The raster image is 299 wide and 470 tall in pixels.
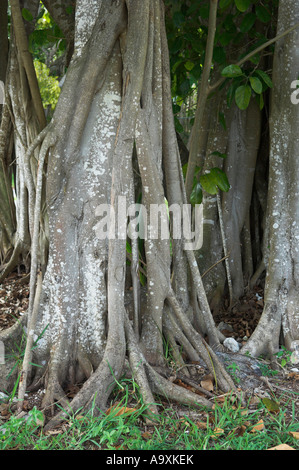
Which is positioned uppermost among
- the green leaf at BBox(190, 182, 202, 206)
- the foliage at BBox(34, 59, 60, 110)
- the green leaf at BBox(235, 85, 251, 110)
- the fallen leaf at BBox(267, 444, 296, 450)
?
the foliage at BBox(34, 59, 60, 110)

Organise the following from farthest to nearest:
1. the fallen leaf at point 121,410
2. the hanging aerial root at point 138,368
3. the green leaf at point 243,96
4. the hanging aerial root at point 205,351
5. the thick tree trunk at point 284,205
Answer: the thick tree trunk at point 284,205 < the green leaf at point 243,96 < the hanging aerial root at point 205,351 < the hanging aerial root at point 138,368 < the fallen leaf at point 121,410

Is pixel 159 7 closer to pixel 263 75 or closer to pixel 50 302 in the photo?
pixel 263 75

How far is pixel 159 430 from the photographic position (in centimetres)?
241

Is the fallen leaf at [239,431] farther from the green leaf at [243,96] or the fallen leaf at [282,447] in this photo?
the green leaf at [243,96]

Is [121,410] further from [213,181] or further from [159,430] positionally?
[213,181]

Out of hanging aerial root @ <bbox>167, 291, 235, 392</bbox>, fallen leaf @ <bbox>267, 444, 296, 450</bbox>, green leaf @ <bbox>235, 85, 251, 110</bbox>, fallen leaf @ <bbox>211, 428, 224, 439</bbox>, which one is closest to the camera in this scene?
fallen leaf @ <bbox>267, 444, 296, 450</bbox>

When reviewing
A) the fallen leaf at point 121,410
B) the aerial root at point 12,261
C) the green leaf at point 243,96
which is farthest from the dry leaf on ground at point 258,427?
the aerial root at point 12,261

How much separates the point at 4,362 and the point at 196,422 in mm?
1179

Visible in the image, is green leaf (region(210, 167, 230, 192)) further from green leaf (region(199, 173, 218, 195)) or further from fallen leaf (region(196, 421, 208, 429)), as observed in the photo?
fallen leaf (region(196, 421, 208, 429))

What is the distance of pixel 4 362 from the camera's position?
2.93m

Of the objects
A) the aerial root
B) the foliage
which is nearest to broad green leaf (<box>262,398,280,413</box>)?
the aerial root

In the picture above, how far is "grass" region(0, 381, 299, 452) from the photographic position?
2.26 m

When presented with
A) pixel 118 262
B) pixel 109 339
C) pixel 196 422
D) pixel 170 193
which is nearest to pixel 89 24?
pixel 170 193

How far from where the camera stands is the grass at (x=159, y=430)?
226cm
